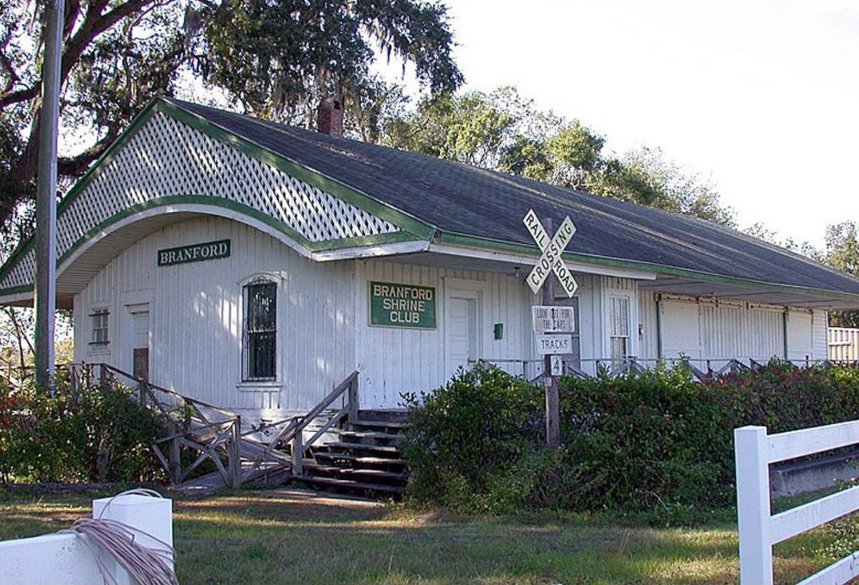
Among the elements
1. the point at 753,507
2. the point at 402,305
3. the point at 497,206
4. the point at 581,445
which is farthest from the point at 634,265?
the point at 753,507

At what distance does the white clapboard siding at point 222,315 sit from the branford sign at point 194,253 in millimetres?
112

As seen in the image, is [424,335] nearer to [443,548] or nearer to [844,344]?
[443,548]

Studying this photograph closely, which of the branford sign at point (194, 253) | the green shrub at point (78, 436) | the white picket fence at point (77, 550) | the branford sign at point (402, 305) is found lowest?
the green shrub at point (78, 436)

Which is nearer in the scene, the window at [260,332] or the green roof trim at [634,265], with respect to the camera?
the green roof trim at [634,265]

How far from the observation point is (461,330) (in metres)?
16.8

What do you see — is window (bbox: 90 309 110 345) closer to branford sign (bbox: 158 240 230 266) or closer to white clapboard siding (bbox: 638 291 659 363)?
branford sign (bbox: 158 240 230 266)

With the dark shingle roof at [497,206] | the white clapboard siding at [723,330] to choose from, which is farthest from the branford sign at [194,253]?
the white clapboard siding at [723,330]

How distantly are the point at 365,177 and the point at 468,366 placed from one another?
3587mm

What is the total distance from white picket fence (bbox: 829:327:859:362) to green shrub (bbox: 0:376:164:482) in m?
26.3

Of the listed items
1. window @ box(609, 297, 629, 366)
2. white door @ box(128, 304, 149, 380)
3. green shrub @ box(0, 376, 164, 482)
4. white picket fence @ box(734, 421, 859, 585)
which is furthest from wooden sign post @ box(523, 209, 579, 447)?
white door @ box(128, 304, 149, 380)

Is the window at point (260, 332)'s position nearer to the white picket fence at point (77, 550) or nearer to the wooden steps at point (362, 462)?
the wooden steps at point (362, 462)

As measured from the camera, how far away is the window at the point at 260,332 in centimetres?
1627

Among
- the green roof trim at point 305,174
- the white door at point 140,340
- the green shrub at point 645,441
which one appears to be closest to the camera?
the green shrub at point 645,441

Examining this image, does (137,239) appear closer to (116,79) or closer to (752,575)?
(116,79)
